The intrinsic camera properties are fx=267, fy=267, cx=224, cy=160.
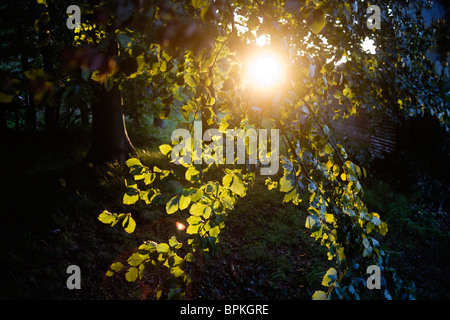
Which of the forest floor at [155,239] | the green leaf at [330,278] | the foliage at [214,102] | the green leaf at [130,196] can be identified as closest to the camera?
the foliage at [214,102]

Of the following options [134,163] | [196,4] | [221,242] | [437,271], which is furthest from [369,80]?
[437,271]

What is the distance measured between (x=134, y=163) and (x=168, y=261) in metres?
0.53

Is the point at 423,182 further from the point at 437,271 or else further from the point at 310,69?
the point at 310,69

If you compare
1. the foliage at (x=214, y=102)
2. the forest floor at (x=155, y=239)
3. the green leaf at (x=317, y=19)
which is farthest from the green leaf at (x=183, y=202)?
the forest floor at (x=155, y=239)

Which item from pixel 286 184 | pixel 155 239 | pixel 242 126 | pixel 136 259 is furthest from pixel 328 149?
pixel 155 239

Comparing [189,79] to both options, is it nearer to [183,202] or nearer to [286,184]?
[183,202]

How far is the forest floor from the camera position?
3914 millimetres

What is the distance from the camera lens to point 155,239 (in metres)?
4.81

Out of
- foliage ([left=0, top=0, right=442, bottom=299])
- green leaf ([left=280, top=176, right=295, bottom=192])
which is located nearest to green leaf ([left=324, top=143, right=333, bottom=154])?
foliage ([left=0, top=0, right=442, bottom=299])

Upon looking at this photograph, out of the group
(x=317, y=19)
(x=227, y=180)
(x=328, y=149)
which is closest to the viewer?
(x=317, y=19)

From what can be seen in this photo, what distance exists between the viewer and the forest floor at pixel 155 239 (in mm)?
3914

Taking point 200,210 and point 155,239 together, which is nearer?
point 200,210

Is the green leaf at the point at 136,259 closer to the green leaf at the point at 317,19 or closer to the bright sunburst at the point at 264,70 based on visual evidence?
the bright sunburst at the point at 264,70

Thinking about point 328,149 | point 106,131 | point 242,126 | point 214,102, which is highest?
point 106,131
